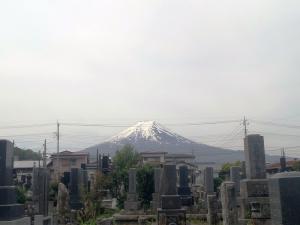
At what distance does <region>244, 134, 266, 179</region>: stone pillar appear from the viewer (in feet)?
38.2

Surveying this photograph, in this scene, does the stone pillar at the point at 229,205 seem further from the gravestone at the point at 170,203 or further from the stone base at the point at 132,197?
the stone base at the point at 132,197

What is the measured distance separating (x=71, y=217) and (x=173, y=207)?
408cm

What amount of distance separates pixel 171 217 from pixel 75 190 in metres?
7.73

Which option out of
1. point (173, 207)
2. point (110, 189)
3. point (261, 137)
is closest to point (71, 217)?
point (173, 207)

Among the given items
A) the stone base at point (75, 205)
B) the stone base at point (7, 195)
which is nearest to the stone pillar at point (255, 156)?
the stone base at point (7, 195)

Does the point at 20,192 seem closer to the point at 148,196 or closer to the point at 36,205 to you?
the point at 36,205

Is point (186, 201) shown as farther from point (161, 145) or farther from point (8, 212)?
point (161, 145)

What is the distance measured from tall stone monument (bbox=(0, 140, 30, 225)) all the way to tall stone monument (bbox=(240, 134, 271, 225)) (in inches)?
257

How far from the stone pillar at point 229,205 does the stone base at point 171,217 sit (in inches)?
139

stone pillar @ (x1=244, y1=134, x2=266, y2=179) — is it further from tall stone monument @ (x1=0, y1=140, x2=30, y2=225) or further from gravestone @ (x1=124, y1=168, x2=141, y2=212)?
gravestone @ (x1=124, y1=168, x2=141, y2=212)

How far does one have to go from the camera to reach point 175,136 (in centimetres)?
18425

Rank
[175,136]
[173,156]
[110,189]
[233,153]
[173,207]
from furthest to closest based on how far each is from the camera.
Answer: [175,136]
[233,153]
[173,156]
[110,189]
[173,207]

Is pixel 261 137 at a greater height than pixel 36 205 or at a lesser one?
greater

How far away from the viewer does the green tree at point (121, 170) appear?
108ft
